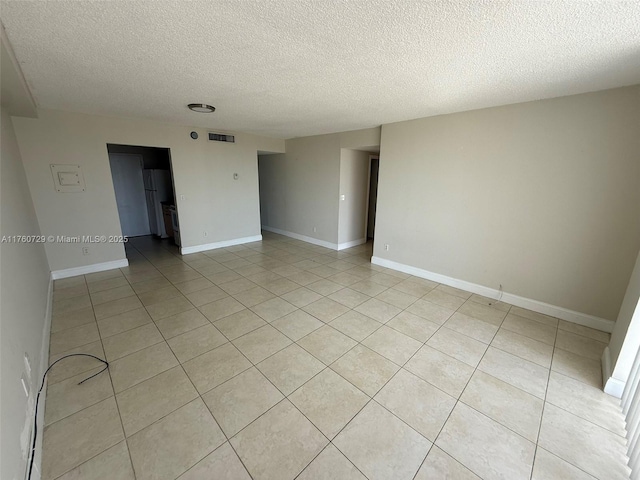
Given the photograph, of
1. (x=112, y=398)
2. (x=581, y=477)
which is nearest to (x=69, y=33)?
(x=112, y=398)

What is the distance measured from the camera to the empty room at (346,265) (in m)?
1.42

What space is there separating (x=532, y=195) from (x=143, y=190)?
7.98 m

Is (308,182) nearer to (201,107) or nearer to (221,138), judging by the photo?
(221,138)

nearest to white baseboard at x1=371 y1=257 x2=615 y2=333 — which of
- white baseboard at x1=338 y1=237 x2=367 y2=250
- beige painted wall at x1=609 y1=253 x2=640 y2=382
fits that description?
beige painted wall at x1=609 y1=253 x2=640 y2=382

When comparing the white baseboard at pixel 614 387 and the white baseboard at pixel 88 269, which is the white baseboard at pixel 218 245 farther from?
the white baseboard at pixel 614 387

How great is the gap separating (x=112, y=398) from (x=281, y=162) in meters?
5.51

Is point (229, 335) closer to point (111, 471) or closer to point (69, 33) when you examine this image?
point (111, 471)

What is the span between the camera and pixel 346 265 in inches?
181

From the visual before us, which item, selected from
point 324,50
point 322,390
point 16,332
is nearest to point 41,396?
point 16,332

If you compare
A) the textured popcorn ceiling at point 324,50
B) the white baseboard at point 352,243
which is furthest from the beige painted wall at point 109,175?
the white baseboard at point 352,243

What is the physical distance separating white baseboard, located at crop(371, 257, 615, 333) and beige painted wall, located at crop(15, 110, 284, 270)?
12.9 feet

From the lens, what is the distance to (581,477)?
53.0 inches

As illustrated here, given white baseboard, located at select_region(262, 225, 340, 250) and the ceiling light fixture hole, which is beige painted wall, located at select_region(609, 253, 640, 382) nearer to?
white baseboard, located at select_region(262, 225, 340, 250)

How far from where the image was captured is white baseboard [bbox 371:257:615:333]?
2.69 m
